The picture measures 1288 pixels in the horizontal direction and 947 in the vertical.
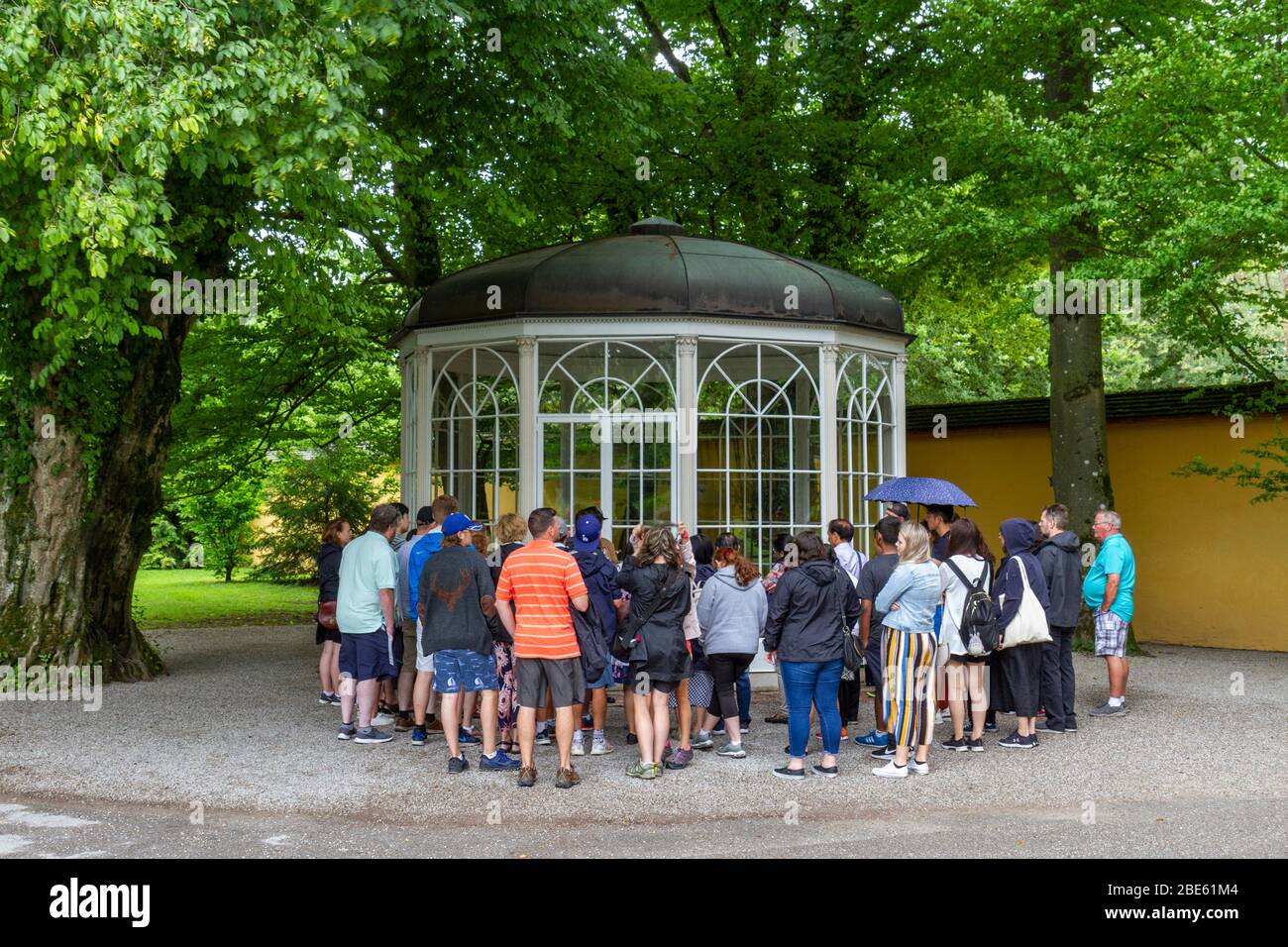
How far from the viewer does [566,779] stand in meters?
7.59

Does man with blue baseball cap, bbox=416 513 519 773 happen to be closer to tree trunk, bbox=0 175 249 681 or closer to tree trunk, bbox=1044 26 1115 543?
tree trunk, bbox=0 175 249 681

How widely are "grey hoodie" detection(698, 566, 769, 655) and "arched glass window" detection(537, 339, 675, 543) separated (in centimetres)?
320

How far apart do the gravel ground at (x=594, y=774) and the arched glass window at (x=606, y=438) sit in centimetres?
222

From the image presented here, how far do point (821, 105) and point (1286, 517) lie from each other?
877 centimetres

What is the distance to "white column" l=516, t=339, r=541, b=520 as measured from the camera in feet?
37.9

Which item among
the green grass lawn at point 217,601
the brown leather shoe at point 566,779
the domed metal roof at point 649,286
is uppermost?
the domed metal roof at point 649,286

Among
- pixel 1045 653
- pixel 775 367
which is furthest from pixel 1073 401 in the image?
pixel 1045 653

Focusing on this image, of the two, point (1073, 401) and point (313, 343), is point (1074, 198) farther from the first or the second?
point (313, 343)

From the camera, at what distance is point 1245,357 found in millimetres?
14453

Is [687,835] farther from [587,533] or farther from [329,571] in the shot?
[329,571]

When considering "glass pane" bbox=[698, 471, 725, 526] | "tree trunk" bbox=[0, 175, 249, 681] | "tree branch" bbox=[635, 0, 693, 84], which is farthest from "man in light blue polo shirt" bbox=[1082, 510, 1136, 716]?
"tree branch" bbox=[635, 0, 693, 84]

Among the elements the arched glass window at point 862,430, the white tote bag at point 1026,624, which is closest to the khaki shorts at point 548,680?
the white tote bag at point 1026,624

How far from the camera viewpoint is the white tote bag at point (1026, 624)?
886 cm

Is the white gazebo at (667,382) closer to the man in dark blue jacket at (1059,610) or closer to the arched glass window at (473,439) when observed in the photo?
the arched glass window at (473,439)
